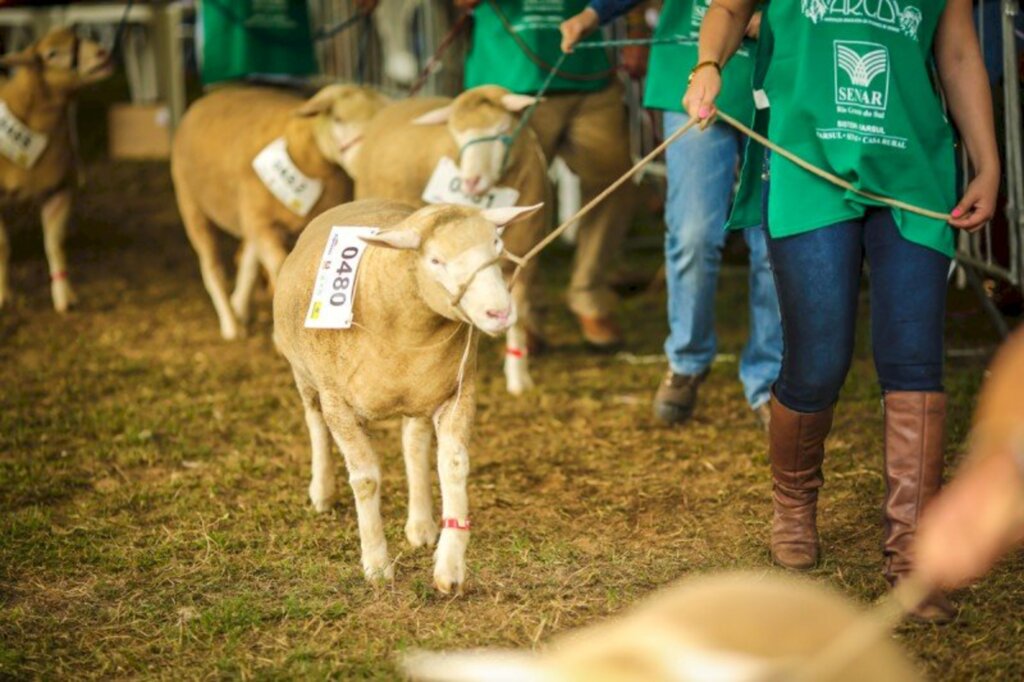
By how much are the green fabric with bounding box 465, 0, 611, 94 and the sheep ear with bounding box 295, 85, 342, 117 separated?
75cm

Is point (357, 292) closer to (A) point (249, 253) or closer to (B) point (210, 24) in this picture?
(A) point (249, 253)

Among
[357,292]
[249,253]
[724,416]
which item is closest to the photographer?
[357,292]

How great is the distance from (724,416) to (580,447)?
0.67 m

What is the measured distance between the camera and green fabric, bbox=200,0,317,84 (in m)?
7.78

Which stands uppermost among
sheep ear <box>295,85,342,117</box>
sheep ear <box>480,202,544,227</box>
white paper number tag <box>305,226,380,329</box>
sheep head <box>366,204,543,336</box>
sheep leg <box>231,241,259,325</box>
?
sheep ear <box>480,202,544,227</box>

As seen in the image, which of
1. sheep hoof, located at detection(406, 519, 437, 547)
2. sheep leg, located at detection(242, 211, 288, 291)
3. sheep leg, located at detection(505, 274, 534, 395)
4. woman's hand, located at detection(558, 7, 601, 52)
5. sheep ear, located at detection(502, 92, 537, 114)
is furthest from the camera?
sheep leg, located at detection(242, 211, 288, 291)

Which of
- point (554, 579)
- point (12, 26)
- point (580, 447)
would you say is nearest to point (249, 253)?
point (580, 447)

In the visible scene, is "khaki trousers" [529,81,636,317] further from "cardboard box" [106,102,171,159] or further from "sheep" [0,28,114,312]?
"cardboard box" [106,102,171,159]

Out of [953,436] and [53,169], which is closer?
[953,436]

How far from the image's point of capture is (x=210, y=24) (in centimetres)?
778

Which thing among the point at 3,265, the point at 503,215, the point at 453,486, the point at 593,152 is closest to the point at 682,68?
the point at 593,152

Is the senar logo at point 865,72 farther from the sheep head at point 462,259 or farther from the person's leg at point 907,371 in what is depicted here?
the sheep head at point 462,259

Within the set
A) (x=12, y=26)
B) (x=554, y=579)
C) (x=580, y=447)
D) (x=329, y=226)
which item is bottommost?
(x=12, y=26)

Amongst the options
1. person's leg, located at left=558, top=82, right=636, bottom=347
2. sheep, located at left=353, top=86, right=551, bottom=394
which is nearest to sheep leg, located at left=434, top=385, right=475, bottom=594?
sheep, located at left=353, top=86, right=551, bottom=394
